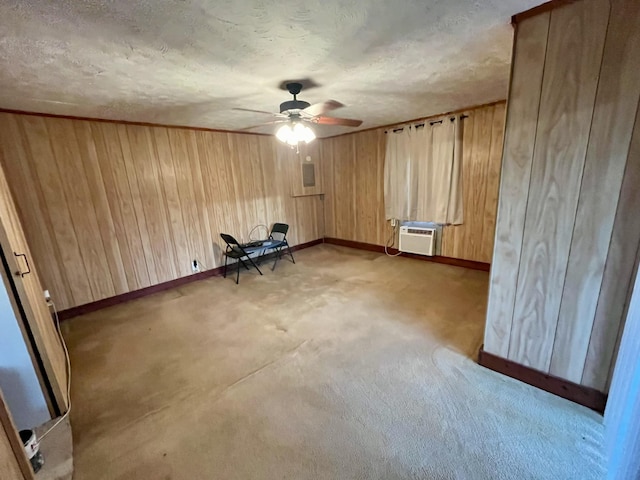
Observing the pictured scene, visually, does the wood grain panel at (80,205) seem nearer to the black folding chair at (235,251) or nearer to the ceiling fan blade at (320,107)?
the black folding chair at (235,251)

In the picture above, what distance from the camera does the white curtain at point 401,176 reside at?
420cm

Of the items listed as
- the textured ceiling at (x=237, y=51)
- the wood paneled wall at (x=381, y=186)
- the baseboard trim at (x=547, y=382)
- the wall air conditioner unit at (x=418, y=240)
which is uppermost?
the textured ceiling at (x=237, y=51)

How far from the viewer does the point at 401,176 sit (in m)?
4.34

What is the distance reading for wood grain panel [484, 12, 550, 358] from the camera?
1.49 metres

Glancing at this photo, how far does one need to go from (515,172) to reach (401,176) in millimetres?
2760

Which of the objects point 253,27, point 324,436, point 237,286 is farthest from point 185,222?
point 324,436

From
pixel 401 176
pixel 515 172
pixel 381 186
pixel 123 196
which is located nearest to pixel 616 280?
pixel 515 172

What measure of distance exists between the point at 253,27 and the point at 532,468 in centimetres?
264

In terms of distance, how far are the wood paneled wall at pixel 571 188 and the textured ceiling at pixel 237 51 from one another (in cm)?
33

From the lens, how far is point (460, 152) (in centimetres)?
373

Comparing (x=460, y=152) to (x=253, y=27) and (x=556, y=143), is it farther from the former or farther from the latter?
(x=253, y=27)

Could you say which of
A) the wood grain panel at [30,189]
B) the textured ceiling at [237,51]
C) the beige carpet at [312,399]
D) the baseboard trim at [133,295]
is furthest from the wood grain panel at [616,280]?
the wood grain panel at [30,189]

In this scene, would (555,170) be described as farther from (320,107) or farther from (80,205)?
(80,205)

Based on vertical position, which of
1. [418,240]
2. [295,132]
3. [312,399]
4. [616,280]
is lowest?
[312,399]
